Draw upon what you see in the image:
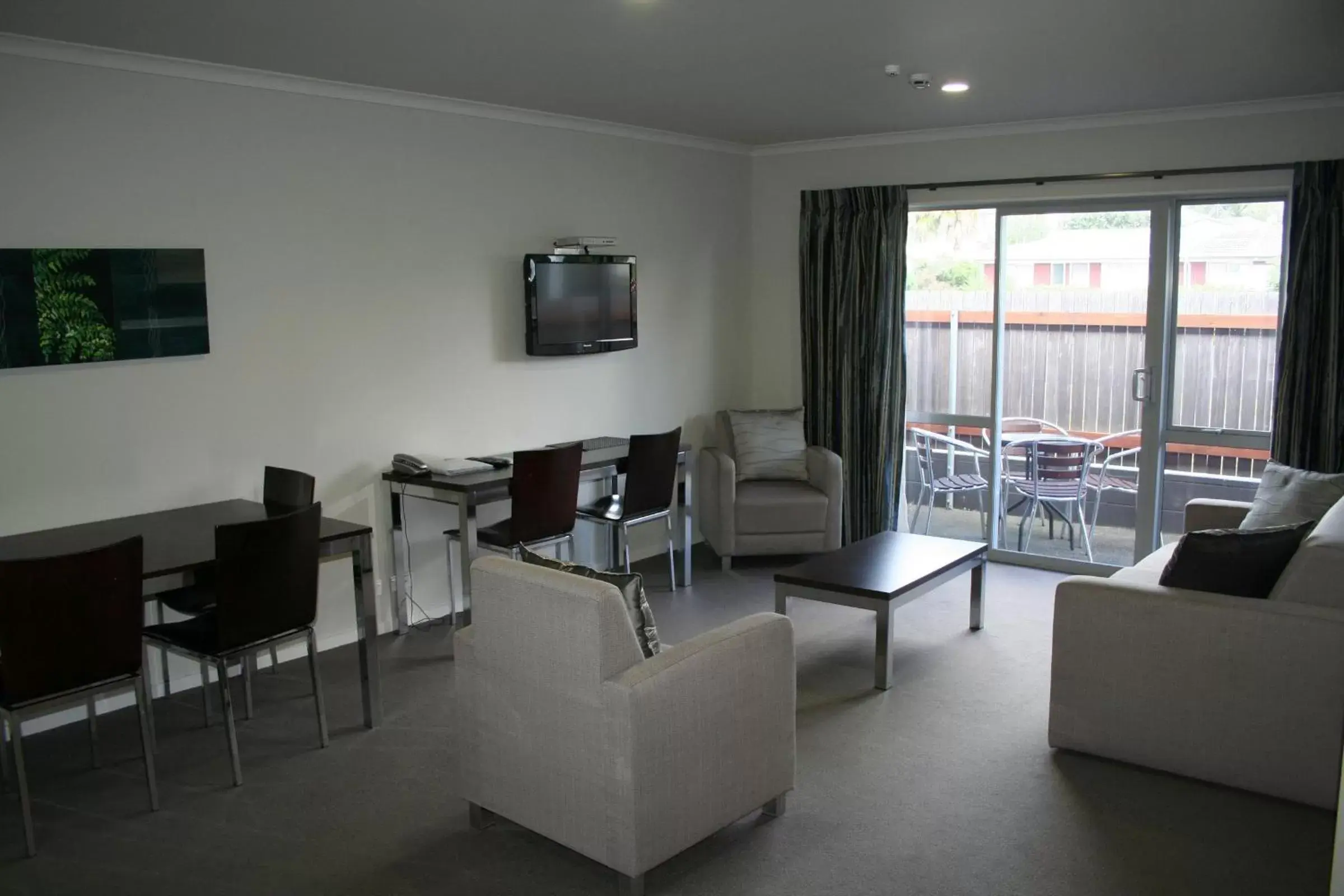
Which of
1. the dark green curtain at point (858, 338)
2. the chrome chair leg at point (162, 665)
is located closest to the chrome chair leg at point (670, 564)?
the dark green curtain at point (858, 338)

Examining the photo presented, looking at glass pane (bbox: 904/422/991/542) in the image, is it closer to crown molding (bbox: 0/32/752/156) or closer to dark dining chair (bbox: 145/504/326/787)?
crown molding (bbox: 0/32/752/156)

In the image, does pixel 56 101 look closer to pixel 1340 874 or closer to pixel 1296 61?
pixel 1340 874

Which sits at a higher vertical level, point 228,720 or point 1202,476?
point 1202,476

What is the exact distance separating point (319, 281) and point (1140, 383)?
4.28 metres

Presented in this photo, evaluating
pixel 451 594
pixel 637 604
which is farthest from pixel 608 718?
pixel 451 594

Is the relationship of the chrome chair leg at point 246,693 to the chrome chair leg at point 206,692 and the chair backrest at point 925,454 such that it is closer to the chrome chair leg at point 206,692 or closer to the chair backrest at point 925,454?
the chrome chair leg at point 206,692

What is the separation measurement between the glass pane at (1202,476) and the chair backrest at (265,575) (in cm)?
442

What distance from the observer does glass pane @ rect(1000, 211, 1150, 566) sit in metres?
6.00

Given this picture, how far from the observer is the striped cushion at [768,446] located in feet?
21.5

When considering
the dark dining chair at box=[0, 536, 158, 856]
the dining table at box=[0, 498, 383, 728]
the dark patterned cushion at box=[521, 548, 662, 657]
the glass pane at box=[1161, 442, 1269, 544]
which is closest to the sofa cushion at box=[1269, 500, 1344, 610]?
the dark patterned cushion at box=[521, 548, 662, 657]

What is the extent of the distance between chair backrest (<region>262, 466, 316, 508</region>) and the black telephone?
1.95 feet

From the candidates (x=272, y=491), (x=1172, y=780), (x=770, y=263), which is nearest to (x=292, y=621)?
(x=272, y=491)

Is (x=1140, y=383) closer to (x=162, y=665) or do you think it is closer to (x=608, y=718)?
(x=608, y=718)

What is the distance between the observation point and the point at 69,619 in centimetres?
314
